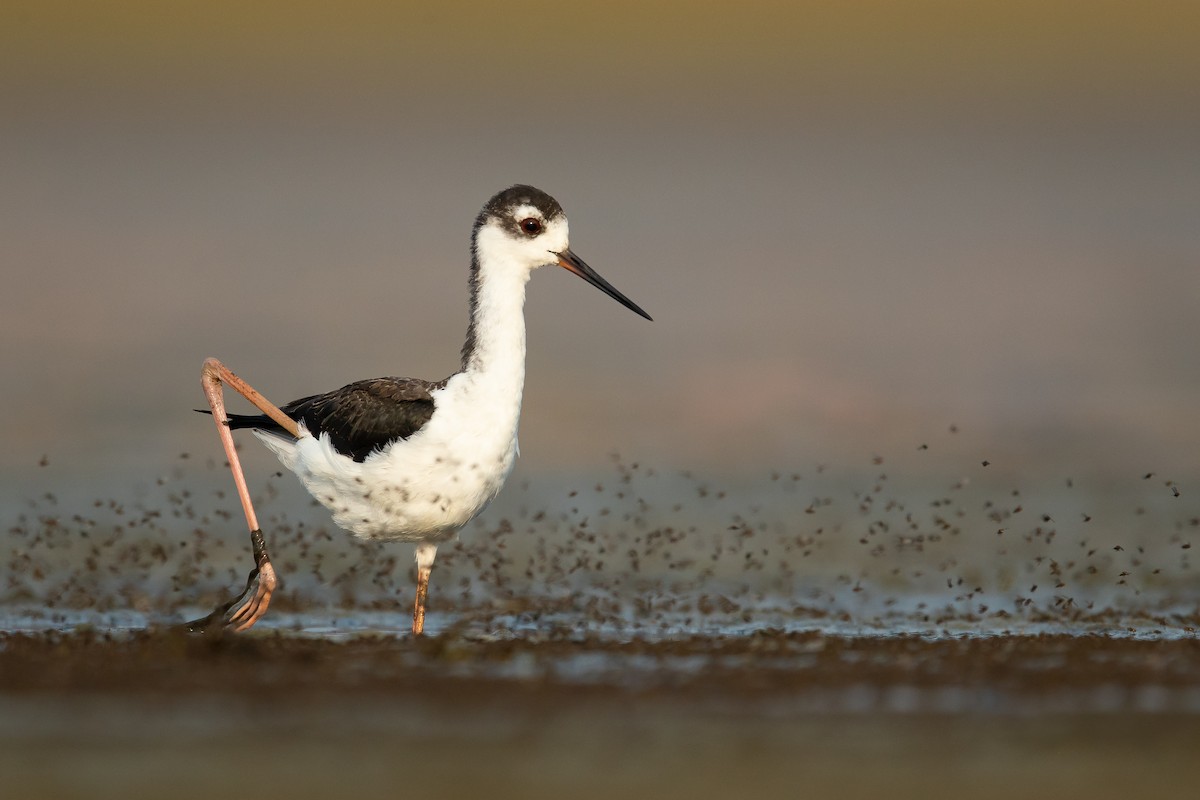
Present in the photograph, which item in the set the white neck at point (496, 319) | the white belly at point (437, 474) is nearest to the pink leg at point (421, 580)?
the white belly at point (437, 474)

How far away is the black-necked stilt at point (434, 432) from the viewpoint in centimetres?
814

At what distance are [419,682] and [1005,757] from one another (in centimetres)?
220

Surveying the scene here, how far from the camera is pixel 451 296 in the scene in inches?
685

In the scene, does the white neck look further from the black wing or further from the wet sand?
the wet sand

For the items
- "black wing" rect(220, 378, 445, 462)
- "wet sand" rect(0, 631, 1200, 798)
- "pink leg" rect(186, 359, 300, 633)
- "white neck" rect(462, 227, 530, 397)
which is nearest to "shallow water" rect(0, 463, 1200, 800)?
"wet sand" rect(0, 631, 1200, 798)

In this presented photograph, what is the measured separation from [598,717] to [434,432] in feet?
6.66

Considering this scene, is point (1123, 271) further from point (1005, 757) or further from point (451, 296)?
point (1005, 757)

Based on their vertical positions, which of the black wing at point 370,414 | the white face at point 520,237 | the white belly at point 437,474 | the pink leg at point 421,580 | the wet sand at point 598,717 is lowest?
the wet sand at point 598,717

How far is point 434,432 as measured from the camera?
26.7 ft

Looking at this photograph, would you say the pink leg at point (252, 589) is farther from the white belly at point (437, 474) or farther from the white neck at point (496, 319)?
the white neck at point (496, 319)

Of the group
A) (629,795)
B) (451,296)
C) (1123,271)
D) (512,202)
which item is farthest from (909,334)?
(629,795)

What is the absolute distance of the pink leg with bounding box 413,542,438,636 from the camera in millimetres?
8391

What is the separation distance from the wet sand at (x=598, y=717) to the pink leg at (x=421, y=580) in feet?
1.81

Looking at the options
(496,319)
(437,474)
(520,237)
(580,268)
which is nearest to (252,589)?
(437,474)
